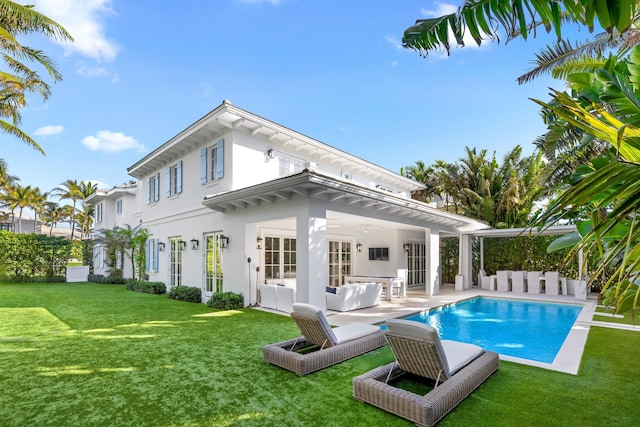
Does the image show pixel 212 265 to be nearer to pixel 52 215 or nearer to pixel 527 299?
pixel 527 299

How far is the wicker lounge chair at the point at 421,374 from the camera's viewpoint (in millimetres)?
4250

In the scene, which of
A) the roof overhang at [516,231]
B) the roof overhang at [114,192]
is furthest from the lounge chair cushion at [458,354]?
the roof overhang at [114,192]

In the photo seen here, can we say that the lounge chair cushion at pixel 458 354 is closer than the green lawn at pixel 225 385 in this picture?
No

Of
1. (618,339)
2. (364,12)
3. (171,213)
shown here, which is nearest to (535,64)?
(364,12)

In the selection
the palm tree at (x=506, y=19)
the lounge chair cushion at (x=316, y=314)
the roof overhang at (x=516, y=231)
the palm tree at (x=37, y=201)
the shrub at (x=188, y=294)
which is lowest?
the shrub at (x=188, y=294)

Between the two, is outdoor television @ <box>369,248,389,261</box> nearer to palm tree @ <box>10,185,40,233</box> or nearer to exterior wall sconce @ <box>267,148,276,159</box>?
exterior wall sconce @ <box>267,148,276,159</box>

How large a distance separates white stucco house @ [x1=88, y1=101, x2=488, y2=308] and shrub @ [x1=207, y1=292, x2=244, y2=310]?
1.02 feet

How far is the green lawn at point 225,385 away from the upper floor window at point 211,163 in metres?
6.47

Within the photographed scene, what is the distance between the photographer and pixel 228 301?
39.9 feet

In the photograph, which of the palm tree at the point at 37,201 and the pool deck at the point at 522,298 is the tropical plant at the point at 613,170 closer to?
the pool deck at the point at 522,298

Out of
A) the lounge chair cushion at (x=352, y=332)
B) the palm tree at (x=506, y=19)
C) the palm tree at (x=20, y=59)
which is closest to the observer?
the palm tree at (x=506, y=19)

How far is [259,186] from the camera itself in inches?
403

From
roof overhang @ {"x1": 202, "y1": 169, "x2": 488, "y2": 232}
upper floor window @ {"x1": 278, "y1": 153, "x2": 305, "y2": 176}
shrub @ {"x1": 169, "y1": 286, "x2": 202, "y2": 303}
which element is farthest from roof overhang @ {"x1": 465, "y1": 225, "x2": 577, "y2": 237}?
shrub @ {"x1": 169, "y1": 286, "x2": 202, "y2": 303}

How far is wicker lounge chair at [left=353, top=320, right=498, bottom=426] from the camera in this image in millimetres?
4250
